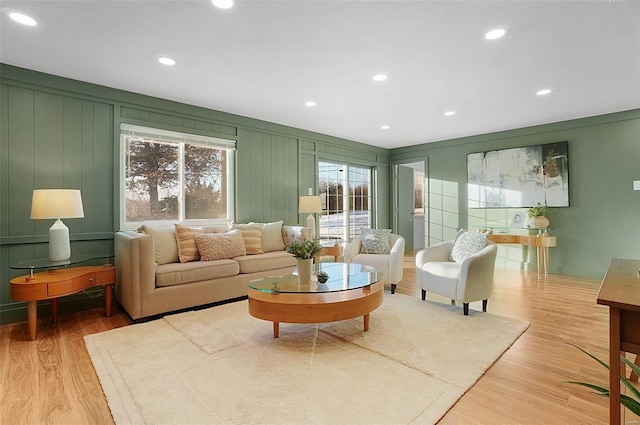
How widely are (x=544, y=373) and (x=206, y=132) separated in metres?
4.53

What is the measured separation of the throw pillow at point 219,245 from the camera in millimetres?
3721

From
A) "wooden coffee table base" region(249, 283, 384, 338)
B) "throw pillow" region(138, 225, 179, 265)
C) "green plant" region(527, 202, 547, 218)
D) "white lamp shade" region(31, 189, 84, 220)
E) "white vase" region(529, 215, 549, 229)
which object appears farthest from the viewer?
"green plant" region(527, 202, 547, 218)

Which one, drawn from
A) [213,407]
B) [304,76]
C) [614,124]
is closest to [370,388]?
[213,407]

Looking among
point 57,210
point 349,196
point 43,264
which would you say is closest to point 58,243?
point 43,264

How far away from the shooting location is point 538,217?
5293 millimetres

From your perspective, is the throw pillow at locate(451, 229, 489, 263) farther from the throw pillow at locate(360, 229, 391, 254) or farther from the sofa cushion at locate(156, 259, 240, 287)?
the sofa cushion at locate(156, 259, 240, 287)

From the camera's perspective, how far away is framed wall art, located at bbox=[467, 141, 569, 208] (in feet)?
17.5

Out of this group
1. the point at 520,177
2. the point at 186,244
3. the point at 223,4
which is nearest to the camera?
the point at 223,4

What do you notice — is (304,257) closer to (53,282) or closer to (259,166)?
(53,282)

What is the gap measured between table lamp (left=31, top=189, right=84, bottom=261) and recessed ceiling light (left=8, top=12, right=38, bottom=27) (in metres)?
1.35

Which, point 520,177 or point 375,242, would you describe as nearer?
point 375,242

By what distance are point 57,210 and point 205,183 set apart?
192 cm

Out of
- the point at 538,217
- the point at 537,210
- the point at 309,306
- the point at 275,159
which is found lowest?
the point at 309,306

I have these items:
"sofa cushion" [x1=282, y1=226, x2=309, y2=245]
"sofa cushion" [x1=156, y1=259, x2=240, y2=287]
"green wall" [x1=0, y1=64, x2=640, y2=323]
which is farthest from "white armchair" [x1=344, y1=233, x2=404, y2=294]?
"green wall" [x1=0, y1=64, x2=640, y2=323]
